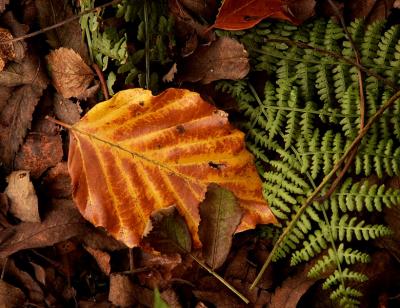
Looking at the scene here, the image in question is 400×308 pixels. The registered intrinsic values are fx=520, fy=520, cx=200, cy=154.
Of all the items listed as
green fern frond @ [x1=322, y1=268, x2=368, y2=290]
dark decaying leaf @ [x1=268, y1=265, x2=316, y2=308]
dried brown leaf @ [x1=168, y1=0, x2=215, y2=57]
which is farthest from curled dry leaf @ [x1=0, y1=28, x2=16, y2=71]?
green fern frond @ [x1=322, y1=268, x2=368, y2=290]

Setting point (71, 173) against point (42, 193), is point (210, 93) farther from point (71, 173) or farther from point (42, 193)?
point (42, 193)

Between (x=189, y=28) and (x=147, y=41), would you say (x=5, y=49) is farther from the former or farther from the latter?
(x=189, y=28)

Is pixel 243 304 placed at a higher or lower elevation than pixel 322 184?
lower

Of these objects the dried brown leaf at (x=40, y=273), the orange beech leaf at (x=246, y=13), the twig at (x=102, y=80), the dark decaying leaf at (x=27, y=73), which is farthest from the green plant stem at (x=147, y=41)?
the dried brown leaf at (x=40, y=273)

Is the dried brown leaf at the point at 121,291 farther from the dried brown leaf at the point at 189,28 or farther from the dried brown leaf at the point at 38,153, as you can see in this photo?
the dried brown leaf at the point at 189,28

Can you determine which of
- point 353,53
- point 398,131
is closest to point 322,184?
point 398,131

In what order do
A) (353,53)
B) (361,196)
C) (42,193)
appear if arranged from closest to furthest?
(361,196), (353,53), (42,193)
